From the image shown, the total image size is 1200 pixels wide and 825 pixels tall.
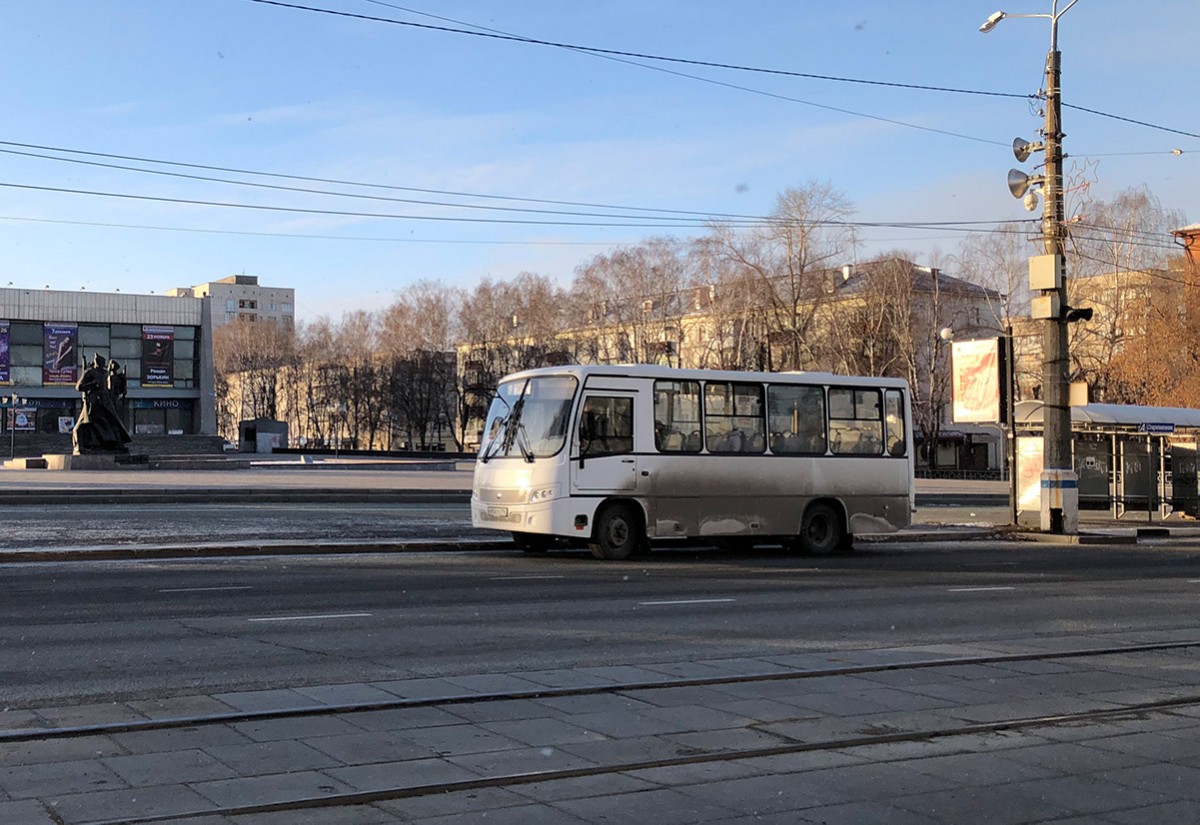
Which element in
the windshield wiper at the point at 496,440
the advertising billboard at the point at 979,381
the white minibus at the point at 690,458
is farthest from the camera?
the advertising billboard at the point at 979,381

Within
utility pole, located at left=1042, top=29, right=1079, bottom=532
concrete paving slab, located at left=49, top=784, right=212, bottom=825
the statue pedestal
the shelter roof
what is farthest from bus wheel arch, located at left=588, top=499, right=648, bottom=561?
the statue pedestal

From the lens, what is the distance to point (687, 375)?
71.2ft

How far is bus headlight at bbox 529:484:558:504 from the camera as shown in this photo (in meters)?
20.0

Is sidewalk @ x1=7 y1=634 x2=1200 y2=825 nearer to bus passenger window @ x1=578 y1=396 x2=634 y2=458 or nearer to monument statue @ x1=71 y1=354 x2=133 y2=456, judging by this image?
bus passenger window @ x1=578 y1=396 x2=634 y2=458

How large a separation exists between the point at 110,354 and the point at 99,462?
4500cm

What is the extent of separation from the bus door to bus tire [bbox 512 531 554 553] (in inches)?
71.5

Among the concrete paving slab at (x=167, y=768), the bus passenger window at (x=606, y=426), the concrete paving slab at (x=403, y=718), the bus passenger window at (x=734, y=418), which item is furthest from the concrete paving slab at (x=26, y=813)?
the bus passenger window at (x=734, y=418)

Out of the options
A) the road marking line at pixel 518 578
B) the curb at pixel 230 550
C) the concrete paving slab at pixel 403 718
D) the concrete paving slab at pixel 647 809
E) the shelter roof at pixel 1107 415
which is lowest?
the road marking line at pixel 518 578

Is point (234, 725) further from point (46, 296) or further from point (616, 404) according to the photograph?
point (46, 296)

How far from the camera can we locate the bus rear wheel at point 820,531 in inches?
902

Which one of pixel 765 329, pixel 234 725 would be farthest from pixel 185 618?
pixel 765 329

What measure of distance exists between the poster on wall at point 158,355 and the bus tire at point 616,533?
80.7m

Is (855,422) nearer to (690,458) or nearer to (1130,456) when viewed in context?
(690,458)

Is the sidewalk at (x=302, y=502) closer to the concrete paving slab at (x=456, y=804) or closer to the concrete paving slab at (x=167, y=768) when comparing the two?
the concrete paving slab at (x=167, y=768)
